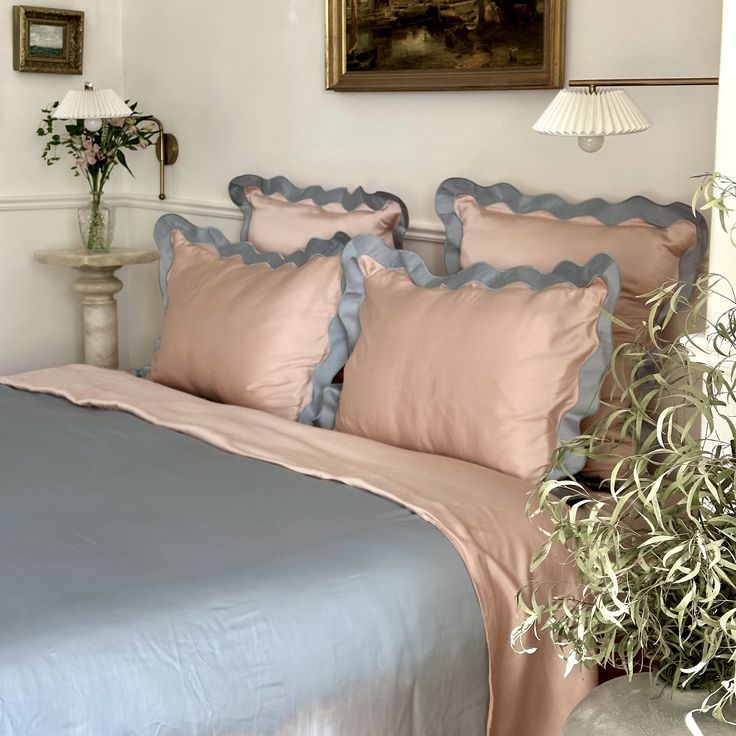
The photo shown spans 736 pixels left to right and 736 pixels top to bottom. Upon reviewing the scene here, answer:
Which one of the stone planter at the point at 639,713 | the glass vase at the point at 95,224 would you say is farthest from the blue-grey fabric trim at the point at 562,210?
the glass vase at the point at 95,224

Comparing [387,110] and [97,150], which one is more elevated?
[387,110]

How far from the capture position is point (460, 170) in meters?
3.21

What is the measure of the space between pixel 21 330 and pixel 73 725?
2919 mm

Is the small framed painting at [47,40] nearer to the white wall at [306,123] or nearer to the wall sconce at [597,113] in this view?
the white wall at [306,123]

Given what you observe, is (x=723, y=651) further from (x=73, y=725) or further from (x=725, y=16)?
(x=725, y=16)

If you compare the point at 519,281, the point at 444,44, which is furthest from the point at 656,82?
the point at 444,44

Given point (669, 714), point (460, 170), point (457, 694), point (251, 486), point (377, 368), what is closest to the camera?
point (669, 714)

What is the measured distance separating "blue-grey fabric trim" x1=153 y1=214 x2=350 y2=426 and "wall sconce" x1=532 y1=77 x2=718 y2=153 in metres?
0.79

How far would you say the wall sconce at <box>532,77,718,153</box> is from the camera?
242 centimetres

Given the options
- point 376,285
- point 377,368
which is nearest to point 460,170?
point 376,285

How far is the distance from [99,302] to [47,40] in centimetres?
97

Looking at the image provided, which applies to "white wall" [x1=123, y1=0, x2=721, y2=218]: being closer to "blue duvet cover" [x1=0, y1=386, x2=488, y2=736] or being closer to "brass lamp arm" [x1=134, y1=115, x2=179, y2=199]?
"brass lamp arm" [x1=134, y1=115, x2=179, y2=199]

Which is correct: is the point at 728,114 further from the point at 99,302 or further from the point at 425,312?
the point at 99,302

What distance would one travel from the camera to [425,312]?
2609 millimetres
